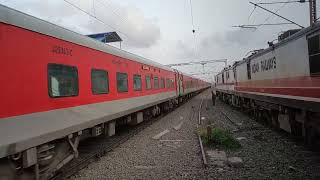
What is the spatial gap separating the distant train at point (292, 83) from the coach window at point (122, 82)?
5.00 m

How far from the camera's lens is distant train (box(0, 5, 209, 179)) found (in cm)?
512

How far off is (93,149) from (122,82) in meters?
2.43

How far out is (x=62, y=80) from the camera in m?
6.79

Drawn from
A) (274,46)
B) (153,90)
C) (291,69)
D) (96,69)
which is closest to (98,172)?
(96,69)

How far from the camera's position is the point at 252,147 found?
973cm

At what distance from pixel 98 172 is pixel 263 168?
12.0ft

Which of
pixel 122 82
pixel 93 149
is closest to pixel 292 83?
pixel 122 82

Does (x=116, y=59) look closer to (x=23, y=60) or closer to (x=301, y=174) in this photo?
(x=23, y=60)

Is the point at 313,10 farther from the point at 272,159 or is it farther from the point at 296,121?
the point at 272,159

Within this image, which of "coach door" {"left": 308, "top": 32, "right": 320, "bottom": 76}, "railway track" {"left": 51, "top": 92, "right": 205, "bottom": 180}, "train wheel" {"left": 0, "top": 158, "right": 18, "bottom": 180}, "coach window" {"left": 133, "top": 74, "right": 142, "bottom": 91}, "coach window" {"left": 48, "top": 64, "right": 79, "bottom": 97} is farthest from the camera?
"coach window" {"left": 133, "top": 74, "right": 142, "bottom": 91}

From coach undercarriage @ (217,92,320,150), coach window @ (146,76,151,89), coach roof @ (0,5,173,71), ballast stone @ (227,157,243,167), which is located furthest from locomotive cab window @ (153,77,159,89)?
ballast stone @ (227,157,243,167)

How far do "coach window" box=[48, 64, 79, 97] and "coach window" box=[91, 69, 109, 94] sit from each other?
3.32 ft

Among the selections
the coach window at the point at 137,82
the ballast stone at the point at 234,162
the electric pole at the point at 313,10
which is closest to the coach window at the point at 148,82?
the coach window at the point at 137,82

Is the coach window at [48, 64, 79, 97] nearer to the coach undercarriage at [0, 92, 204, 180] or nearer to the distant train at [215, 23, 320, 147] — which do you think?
the coach undercarriage at [0, 92, 204, 180]
